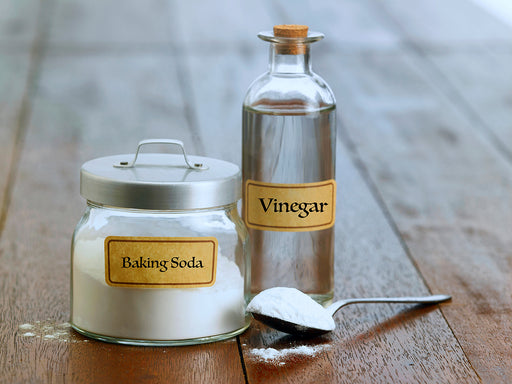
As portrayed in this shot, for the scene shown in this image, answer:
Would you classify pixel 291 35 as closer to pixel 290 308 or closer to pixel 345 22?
pixel 290 308

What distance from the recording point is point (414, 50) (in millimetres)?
1552

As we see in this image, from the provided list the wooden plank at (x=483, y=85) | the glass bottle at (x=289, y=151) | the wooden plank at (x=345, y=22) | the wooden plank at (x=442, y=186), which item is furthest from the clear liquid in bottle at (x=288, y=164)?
the wooden plank at (x=345, y=22)

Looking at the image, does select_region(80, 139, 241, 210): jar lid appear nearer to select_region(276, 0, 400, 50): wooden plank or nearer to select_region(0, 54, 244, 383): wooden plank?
select_region(0, 54, 244, 383): wooden plank

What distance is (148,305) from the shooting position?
0.51m

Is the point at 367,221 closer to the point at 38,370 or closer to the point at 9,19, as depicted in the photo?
the point at 38,370

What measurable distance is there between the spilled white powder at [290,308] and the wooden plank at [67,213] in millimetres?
32

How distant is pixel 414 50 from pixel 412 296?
0.97 m

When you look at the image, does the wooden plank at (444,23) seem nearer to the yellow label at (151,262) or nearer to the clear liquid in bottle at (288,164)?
the clear liquid in bottle at (288,164)

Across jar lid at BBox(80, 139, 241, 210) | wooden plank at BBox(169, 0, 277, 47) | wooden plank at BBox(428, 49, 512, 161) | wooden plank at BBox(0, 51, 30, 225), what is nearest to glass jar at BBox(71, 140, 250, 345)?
jar lid at BBox(80, 139, 241, 210)

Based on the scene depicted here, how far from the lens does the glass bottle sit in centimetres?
59

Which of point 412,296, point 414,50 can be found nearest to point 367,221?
point 412,296

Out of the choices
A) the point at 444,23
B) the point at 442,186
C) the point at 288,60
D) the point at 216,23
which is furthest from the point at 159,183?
the point at 444,23

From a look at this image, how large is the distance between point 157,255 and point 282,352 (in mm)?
105

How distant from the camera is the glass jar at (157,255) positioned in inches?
20.0
